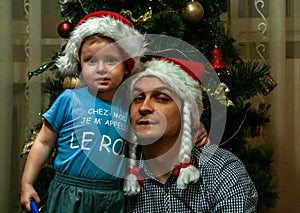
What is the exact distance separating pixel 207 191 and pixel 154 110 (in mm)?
252

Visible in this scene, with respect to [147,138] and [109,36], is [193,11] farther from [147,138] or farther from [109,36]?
[147,138]

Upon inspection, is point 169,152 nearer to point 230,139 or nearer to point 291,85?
point 230,139

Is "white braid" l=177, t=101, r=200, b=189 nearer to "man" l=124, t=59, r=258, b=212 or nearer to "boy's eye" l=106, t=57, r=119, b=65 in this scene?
"man" l=124, t=59, r=258, b=212

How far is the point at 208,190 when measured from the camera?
4.36ft

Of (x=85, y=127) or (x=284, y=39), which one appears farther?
(x=284, y=39)

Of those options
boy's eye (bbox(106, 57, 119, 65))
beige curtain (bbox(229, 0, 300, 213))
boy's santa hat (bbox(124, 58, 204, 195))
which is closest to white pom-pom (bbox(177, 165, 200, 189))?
boy's santa hat (bbox(124, 58, 204, 195))

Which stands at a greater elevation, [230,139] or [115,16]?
[115,16]

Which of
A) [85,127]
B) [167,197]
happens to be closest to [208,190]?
[167,197]

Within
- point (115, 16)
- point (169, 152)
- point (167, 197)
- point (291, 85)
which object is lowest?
point (167, 197)

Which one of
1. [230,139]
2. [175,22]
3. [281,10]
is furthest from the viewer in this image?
[281,10]

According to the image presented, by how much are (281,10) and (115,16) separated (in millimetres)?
888

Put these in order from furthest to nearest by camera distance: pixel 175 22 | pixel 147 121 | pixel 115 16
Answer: pixel 175 22
pixel 115 16
pixel 147 121

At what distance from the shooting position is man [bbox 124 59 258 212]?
4.26ft

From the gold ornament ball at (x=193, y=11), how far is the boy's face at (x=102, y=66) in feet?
1.04
